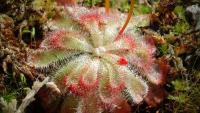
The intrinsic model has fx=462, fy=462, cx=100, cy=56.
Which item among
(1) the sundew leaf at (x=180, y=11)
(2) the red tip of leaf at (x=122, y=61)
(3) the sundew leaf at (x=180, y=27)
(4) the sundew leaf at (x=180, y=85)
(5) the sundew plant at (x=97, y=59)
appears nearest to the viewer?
(5) the sundew plant at (x=97, y=59)

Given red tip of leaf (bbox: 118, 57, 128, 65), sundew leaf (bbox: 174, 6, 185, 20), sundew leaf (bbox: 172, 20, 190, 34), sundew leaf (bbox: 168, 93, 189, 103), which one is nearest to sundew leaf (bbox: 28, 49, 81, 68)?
red tip of leaf (bbox: 118, 57, 128, 65)

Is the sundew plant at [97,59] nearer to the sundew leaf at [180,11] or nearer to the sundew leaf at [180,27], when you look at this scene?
the sundew leaf at [180,27]

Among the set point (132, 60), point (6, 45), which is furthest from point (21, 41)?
point (132, 60)

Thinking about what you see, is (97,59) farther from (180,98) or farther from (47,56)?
(180,98)

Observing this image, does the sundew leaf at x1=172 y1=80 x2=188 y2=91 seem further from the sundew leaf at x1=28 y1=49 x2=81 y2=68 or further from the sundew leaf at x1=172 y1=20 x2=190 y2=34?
the sundew leaf at x1=28 y1=49 x2=81 y2=68

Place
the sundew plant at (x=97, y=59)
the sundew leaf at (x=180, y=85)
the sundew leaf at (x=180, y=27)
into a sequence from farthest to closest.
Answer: the sundew leaf at (x=180, y=27) < the sundew leaf at (x=180, y=85) < the sundew plant at (x=97, y=59)

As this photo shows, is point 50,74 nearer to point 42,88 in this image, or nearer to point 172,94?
point 42,88

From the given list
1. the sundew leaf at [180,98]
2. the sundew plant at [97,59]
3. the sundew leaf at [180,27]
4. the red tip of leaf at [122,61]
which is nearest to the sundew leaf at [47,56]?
the sundew plant at [97,59]

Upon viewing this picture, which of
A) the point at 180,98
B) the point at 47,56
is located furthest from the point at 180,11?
the point at 47,56
